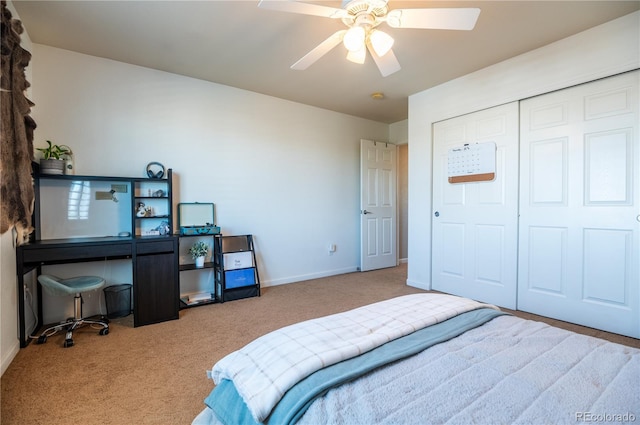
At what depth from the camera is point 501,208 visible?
3.14 meters

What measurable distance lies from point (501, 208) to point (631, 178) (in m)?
0.98

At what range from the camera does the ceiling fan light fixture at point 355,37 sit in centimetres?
185

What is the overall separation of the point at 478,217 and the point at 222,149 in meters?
3.06

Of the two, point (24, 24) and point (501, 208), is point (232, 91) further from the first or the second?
point (501, 208)

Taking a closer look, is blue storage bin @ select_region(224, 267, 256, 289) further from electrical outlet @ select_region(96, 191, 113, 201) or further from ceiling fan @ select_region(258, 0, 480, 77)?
ceiling fan @ select_region(258, 0, 480, 77)

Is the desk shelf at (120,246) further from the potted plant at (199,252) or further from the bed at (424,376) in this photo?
the bed at (424,376)

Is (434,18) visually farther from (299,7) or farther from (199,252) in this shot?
(199,252)

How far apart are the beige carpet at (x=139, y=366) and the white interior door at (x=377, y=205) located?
1.64m

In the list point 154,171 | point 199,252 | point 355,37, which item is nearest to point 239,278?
point 199,252

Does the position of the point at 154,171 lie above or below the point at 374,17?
below

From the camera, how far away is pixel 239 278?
11.6ft

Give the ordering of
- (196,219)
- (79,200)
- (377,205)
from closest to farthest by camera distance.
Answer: (79,200) → (196,219) → (377,205)

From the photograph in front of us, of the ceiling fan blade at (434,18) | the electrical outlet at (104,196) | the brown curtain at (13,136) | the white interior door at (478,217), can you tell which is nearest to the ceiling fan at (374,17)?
the ceiling fan blade at (434,18)

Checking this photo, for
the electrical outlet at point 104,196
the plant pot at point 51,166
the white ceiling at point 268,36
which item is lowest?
the electrical outlet at point 104,196
